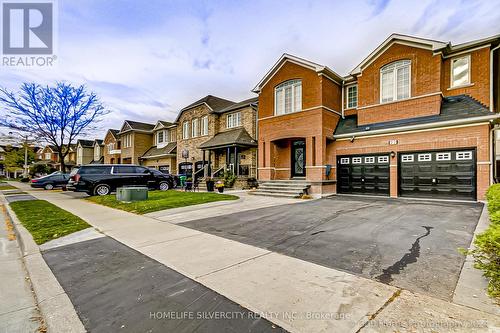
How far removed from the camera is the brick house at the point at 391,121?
10.6m

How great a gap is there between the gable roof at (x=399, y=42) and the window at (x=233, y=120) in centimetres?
1001

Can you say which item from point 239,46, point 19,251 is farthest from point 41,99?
point 19,251

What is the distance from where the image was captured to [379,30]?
14.4 m

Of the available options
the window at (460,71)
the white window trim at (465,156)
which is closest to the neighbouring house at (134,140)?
the window at (460,71)

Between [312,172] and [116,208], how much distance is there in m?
10.4

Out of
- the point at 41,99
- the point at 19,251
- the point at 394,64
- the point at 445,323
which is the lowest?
the point at 19,251

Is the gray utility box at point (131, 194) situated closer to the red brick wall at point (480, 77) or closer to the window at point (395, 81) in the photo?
the window at point (395, 81)

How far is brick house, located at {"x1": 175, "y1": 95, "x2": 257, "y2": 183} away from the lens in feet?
63.2

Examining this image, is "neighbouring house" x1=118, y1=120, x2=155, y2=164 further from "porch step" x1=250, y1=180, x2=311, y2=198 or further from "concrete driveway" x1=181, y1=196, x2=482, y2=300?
"concrete driveway" x1=181, y1=196, x2=482, y2=300

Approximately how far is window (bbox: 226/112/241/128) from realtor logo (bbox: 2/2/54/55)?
1293cm

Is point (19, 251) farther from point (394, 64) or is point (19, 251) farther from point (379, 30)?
point (379, 30)

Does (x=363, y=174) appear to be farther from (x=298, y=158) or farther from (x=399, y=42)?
(x=399, y=42)

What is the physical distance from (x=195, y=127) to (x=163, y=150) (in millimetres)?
6947

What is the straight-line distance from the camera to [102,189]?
48.1 feet
